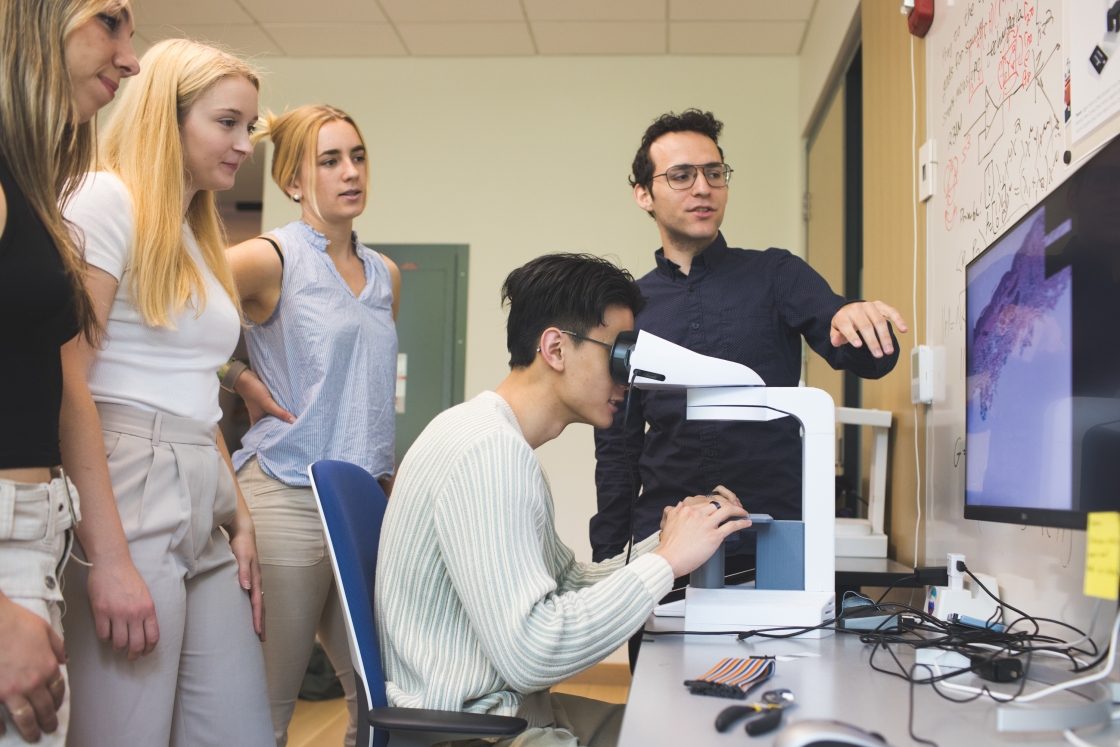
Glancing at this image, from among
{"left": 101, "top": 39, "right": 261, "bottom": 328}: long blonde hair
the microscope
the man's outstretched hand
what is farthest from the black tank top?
the man's outstretched hand

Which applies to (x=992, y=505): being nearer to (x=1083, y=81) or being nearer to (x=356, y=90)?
(x=1083, y=81)

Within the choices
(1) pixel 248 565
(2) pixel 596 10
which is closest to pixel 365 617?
(1) pixel 248 565

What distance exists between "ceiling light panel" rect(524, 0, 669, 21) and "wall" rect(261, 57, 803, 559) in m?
0.37

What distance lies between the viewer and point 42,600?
34.5 inches

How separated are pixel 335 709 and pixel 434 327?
1.68 m

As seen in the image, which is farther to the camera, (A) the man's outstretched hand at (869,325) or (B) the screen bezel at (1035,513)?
(A) the man's outstretched hand at (869,325)

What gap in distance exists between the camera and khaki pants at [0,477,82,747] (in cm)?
85

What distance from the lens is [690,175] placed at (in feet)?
6.22

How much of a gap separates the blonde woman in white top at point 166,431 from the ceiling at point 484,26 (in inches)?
96.3

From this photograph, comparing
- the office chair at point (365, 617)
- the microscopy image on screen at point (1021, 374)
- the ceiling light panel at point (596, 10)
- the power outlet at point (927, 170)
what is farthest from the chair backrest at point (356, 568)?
the ceiling light panel at point (596, 10)

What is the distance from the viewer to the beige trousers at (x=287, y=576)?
5.18ft

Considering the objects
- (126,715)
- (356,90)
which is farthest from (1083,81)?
(356,90)

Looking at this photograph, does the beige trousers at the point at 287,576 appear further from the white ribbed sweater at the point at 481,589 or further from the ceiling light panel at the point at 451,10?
the ceiling light panel at the point at 451,10

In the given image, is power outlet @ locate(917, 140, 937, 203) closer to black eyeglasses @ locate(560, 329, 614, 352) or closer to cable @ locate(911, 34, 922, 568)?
cable @ locate(911, 34, 922, 568)
